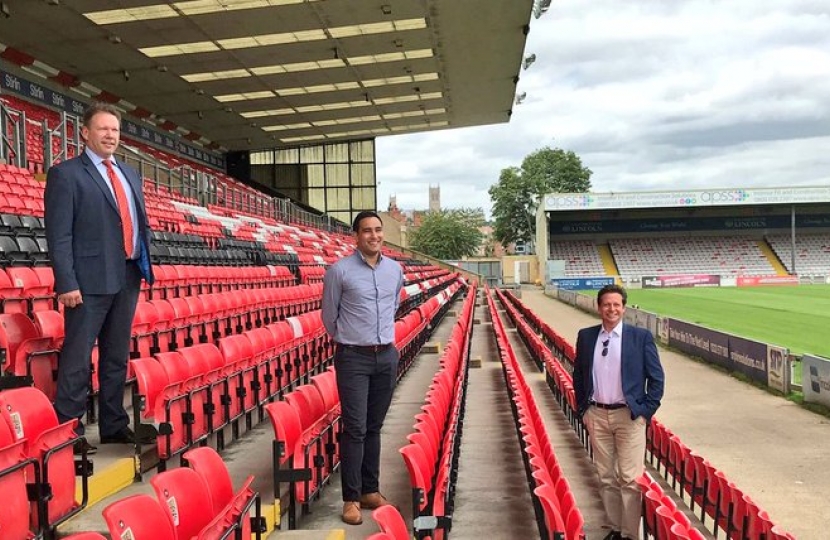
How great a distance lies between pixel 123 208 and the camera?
2.96 m

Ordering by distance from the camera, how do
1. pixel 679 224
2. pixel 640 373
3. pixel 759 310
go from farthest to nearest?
pixel 679 224
pixel 759 310
pixel 640 373

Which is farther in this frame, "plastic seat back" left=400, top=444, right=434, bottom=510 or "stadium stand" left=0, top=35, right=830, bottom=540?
"plastic seat back" left=400, top=444, right=434, bottom=510

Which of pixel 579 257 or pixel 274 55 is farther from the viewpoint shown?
pixel 579 257

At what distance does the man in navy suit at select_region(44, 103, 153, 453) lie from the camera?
107 inches

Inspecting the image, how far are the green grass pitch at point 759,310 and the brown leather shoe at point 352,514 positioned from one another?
11.5 meters

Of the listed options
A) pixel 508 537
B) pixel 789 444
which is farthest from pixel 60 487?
pixel 789 444

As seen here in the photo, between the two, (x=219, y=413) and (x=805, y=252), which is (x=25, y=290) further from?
(x=805, y=252)

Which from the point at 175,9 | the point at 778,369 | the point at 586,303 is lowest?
the point at 778,369

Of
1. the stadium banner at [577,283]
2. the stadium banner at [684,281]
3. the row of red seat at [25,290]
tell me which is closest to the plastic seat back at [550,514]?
the row of red seat at [25,290]

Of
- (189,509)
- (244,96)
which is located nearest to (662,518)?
(189,509)

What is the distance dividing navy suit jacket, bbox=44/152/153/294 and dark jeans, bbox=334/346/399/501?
39.6 inches

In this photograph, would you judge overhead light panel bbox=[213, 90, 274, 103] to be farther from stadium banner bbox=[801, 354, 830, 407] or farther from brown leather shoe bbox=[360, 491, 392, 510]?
brown leather shoe bbox=[360, 491, 392, 510]

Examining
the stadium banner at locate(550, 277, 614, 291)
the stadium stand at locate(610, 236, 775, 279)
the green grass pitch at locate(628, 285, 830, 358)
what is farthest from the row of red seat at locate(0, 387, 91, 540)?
the stadium stand at locate(610, 236, 775, 279)

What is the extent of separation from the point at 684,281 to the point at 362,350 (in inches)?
1523
